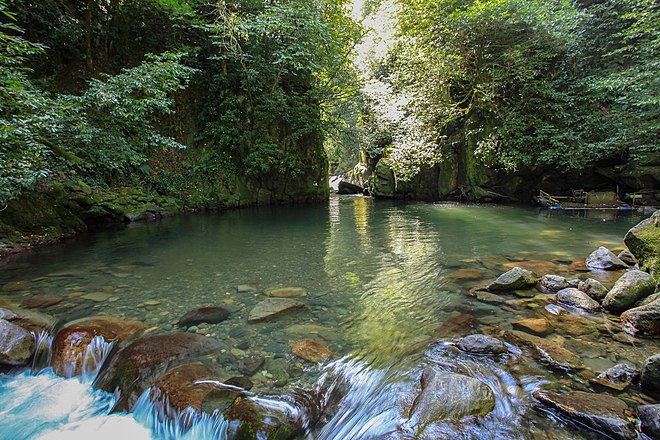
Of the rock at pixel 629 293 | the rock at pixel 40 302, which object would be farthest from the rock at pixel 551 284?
the rock at pixel 40 302

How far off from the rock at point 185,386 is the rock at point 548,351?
112 inches

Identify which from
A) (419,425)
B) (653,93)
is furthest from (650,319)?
(653,93)

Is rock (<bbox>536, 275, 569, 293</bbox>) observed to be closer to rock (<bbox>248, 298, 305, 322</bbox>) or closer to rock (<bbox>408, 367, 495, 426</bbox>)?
rock (<bbox>408, 367, 495, 426</bbox>)

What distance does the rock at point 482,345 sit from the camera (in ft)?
9.94

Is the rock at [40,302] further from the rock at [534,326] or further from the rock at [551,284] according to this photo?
the rock at [551,284]

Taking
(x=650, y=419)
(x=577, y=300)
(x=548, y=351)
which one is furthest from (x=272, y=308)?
(x=577, y=300)

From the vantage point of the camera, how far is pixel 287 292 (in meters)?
4.79

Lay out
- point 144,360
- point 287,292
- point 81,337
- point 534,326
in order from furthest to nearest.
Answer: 1. point 287,292
2. point 534,326
3. point 81,337
4. point 144,360

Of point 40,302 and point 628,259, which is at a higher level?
point 628,259

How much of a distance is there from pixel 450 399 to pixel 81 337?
3575mm

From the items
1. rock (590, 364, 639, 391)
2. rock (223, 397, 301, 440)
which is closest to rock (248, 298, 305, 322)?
rock (223, 397, 301, 440)

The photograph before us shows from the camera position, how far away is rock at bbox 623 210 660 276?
160 inches

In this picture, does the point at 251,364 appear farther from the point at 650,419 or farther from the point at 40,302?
the point at 40,302

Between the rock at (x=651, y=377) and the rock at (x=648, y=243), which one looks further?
the rock at (x=648, y=243)
